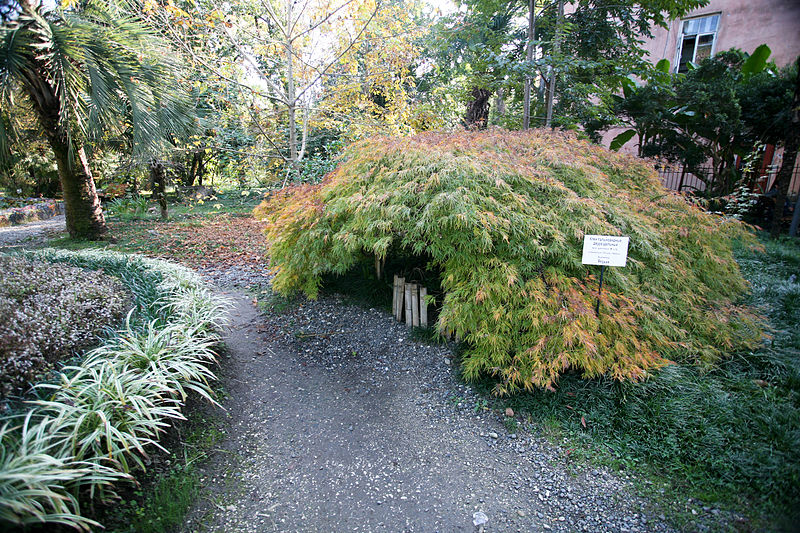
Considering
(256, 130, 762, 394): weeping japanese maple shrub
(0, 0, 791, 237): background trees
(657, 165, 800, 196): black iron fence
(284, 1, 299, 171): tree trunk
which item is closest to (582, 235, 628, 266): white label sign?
(256, 130, 762, 394): weeping japanese maple shrub

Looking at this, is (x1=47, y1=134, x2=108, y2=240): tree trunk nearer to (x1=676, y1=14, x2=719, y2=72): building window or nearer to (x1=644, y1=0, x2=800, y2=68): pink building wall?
(x1=644, y1=0, x2=800, y2=68): pink building wall

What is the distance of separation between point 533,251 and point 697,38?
1285 centimetres

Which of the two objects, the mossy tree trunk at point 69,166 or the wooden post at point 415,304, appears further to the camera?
the mossy tree trunk at point 69,166

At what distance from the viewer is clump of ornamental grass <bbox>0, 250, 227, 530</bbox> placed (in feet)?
5.21

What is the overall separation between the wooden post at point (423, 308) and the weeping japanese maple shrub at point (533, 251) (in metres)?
0.31

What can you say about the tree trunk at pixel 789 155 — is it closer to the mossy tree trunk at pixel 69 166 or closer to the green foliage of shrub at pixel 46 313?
the green foliage of shrub at pixel 46 313

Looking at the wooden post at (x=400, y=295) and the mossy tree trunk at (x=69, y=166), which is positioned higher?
the mossy tree trunk at (x=69, y=166)

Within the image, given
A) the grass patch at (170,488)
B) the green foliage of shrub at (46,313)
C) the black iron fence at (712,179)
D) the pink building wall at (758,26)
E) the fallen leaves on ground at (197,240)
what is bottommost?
the grass patch at (170,488)

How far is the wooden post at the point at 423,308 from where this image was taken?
12.2ft

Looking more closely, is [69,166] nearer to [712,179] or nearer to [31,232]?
[31,232]

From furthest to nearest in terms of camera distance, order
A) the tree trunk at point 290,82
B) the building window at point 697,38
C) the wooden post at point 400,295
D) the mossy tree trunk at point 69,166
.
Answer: the building window at point 697,38 < the mossy tree trunk at point 69,166 < the tree trunk at point 290,82 < the wooden post at point 400,295

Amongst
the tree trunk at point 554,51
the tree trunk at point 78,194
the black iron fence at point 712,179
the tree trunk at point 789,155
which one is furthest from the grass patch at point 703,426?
the tree trunk at point 78,194

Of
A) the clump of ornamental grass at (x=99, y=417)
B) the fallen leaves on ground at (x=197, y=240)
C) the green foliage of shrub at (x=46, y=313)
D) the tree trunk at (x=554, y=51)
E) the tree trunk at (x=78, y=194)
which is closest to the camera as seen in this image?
the clump of ornamental grass at (x=99, y=417)

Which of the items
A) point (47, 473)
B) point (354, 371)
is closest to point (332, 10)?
point (354, 371)
